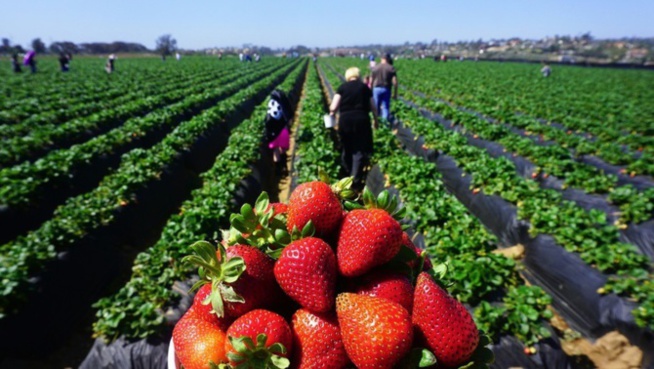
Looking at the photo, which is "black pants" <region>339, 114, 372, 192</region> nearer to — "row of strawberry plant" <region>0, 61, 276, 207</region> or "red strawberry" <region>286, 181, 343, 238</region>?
"red strawberry" <region>286, 181, 343, 238</region>

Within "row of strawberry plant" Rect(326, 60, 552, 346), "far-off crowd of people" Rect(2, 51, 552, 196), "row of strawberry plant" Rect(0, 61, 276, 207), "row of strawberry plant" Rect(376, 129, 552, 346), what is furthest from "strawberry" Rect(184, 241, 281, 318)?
"row of strawberry plant" Rect(0, 61, 276, 207)

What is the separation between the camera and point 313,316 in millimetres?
1362

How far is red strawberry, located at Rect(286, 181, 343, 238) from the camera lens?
1463mm


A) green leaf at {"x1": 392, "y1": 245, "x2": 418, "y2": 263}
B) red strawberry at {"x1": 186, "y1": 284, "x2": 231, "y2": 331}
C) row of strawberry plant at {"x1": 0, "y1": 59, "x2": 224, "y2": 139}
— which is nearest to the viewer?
red strawberry at {"x1": 186, "y1": 284, "x2": 231, "y2": 331}

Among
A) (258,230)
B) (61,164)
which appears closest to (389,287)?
(258,230)

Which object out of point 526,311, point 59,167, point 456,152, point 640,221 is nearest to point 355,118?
point 456,152

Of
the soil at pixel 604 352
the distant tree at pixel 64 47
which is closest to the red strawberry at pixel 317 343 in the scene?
the soil at pixel 604 352

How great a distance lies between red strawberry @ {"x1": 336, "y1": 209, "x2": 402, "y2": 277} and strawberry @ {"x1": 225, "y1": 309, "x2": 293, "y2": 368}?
0.33 m

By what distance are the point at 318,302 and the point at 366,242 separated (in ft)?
0.94

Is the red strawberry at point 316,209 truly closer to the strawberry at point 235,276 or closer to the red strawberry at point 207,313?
the strawberry at point 235,276

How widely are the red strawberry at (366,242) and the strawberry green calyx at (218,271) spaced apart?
405 millimetres

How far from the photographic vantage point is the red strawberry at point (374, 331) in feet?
3.89

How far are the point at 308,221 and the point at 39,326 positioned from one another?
13.9 feet

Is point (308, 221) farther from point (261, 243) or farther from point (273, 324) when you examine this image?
point (273, 324)
